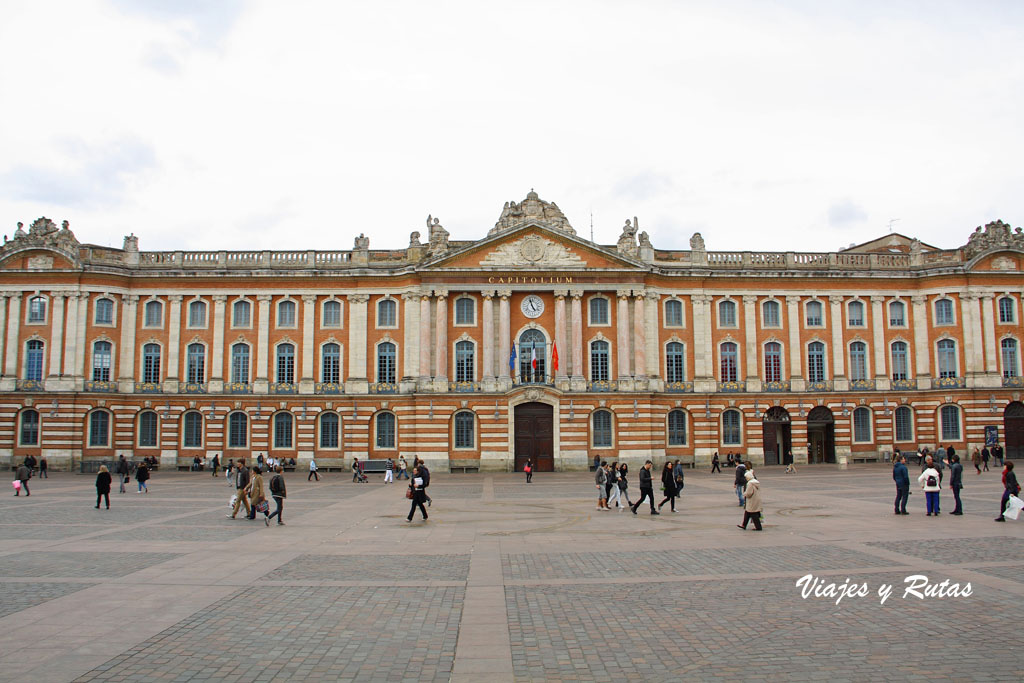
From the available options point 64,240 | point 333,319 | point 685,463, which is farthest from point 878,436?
point 64,240

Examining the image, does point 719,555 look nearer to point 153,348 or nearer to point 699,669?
point 699,669

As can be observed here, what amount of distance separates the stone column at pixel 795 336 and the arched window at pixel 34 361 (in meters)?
52.6

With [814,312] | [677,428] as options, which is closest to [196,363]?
[677,428]

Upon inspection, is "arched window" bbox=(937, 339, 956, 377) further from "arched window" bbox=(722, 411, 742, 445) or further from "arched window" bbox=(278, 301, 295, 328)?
"arched window" bbox=(278, 301, 295, 328)

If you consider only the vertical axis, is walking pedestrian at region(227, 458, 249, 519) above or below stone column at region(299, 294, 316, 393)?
below

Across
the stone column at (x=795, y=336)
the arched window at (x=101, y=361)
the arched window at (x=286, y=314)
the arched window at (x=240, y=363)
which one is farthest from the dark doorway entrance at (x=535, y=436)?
the arched window at (x=101, y=361)

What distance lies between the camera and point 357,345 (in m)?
54.3

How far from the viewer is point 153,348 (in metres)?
54.5

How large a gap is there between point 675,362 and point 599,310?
22.5ft

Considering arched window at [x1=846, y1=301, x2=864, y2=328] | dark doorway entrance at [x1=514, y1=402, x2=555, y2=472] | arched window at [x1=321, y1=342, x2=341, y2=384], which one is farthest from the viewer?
arched window at [x1=846, y1=301, x2=864, y2=328]

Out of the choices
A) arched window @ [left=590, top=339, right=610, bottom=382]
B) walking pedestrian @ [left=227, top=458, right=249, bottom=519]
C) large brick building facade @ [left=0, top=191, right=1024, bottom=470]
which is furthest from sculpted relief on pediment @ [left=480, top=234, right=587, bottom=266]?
walking pedestrian @ [left=227, top=458, right=249, bottom=519]

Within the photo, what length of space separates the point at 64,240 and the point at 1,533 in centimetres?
3766

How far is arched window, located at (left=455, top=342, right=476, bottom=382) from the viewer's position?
175ft

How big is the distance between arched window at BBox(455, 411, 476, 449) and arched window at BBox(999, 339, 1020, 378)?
38.8m
